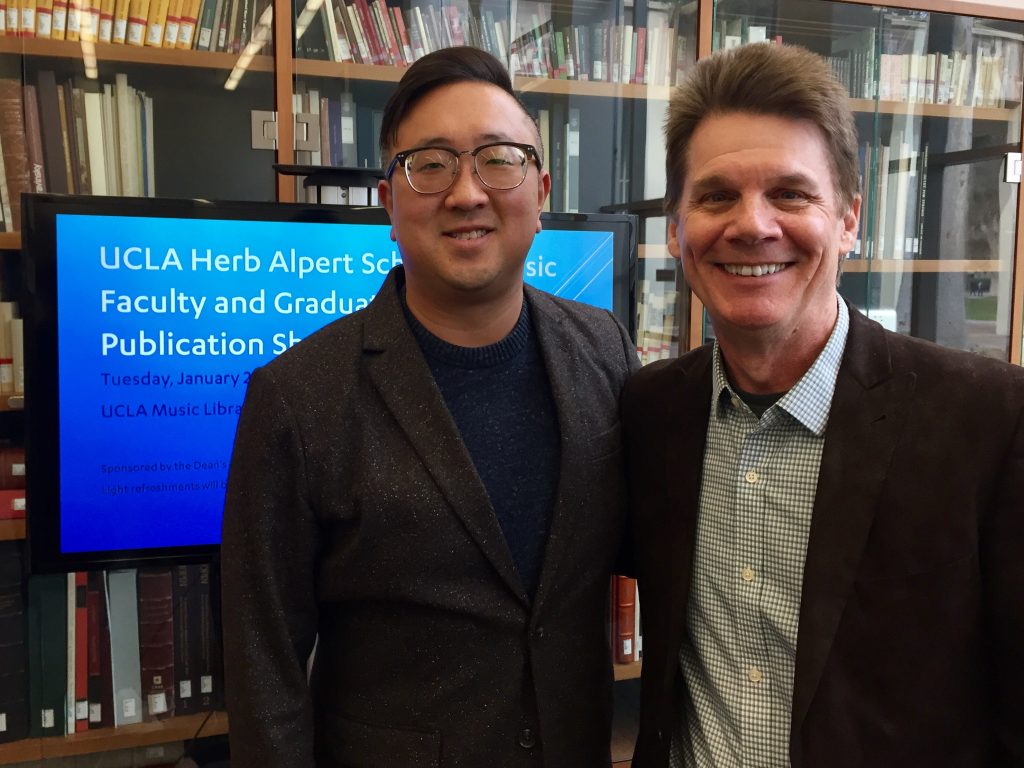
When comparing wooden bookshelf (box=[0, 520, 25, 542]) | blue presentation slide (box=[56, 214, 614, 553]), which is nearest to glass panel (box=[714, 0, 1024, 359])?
blue presentation slide (box=[56, 214, 614, 553])

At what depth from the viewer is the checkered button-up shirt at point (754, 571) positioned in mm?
1088

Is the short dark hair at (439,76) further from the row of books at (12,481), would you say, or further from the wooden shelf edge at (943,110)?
the wooden shelf edge at (943,110)

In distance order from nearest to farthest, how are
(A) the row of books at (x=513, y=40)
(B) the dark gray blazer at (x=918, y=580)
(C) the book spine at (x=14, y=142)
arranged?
(B) the dark gray blazer at (x=918, y=580) → (C) the book spine at (x=14, y=142) → (A) the row of books at (x=513, y=40)

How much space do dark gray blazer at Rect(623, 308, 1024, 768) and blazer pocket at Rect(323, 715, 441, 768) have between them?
0.49 m

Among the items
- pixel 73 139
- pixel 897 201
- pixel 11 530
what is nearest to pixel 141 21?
pixel 73 139

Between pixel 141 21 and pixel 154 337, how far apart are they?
79cm

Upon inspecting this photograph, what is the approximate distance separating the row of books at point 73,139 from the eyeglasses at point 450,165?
112 cm

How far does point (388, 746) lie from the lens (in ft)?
3.91

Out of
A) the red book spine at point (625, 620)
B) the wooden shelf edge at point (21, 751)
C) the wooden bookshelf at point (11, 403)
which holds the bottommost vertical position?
the wooden shelf edge at point (21, 751)

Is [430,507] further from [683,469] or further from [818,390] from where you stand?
[818,390]

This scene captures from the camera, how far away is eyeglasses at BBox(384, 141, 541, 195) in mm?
1200

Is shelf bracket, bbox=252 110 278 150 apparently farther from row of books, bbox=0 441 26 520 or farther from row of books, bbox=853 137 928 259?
row of books, bbox=853 137 928 259

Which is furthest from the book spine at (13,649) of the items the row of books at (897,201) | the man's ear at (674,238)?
the row of books at (897,201)

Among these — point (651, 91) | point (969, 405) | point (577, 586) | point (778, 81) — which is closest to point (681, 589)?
point (577, 586)
